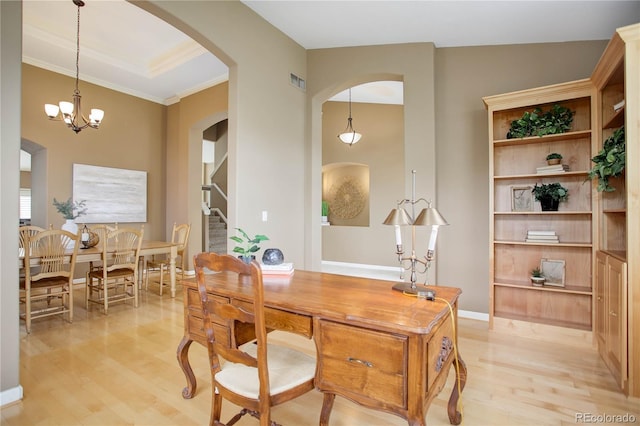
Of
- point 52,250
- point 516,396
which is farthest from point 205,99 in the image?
point 516,396

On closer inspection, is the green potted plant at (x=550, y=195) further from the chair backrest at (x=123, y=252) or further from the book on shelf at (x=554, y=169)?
the chair backrest at (x=123, y=252)

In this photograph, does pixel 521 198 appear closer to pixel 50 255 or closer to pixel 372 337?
pixel 372 337

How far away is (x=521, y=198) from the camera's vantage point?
342cm

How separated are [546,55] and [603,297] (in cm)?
248

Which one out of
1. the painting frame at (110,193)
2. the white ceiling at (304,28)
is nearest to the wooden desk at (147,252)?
the painting frame at (110,193)

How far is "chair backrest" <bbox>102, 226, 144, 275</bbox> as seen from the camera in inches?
155

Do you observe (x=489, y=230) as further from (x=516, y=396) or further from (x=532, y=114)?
(x=516, y=396)

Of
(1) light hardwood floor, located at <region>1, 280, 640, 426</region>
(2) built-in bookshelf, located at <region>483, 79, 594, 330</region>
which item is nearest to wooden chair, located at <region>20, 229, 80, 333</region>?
(1) light hardwood floor, located at <region>1, 280, 640, 426</region>

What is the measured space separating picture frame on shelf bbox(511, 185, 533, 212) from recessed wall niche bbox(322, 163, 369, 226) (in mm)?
4094

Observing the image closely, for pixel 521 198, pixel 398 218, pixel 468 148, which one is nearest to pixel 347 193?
pixel 468 148

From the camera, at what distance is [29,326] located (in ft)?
10.6

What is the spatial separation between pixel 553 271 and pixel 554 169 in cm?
104

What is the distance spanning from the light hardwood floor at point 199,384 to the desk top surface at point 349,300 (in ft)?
2.60

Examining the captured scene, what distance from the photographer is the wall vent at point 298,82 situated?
13.0ft
